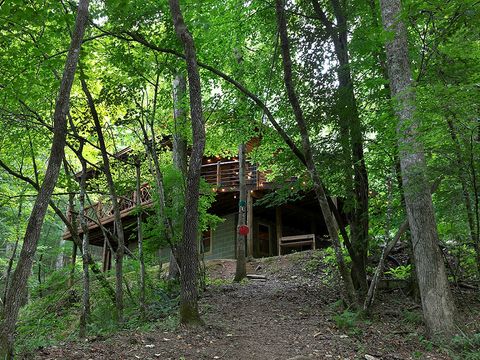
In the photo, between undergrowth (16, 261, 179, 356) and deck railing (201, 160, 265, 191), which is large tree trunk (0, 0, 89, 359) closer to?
undergrowth (16, 261, 179, 356)

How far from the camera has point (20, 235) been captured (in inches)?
600

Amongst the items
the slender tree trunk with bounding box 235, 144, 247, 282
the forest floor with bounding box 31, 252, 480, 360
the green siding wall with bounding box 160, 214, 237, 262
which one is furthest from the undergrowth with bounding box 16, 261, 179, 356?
the green siding wall with bounding box 160, 214, 237, 262

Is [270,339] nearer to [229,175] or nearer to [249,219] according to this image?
[249,219]

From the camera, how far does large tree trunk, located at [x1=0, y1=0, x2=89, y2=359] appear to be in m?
3.66

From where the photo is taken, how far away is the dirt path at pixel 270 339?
458cm

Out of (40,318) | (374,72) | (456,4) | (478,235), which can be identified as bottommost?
(40,318)

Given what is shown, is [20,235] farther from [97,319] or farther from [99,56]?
[99,56]

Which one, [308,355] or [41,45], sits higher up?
[41,45]

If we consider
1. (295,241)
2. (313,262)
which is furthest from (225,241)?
(313,262)

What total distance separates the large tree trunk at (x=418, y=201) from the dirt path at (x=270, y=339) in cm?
53

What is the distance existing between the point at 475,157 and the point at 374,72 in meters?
3.31

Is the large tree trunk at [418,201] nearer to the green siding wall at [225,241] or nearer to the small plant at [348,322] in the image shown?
the small plant at [348,322]

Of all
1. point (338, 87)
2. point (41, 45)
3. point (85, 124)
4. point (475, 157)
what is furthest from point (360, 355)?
point (85, 124)

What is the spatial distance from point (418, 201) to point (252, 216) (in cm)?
1124
